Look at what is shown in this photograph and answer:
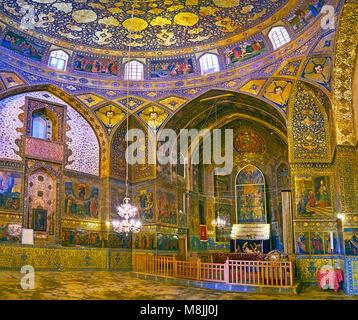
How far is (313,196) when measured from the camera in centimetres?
1633

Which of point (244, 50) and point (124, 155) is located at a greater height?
point (244, 50)

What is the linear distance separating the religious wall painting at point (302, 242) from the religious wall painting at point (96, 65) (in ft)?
36.0

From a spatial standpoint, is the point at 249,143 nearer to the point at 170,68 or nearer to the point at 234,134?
the point at 234,134

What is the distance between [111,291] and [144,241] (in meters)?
8.08

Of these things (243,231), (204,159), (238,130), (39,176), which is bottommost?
(243,231)

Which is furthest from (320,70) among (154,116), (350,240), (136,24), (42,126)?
(42,126)

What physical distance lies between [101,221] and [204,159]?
27.7 feet

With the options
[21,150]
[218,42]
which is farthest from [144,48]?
[21,150]

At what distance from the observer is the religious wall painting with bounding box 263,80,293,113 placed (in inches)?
674

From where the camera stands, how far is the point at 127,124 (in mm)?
19750

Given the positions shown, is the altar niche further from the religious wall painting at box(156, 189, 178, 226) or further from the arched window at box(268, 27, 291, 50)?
the arched window at box(268, 27, 291, 50)

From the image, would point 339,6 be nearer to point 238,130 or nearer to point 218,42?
point 218,42

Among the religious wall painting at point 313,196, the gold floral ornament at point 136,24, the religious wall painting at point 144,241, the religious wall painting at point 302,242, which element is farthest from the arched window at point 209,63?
the religious wall painting at point 302,242

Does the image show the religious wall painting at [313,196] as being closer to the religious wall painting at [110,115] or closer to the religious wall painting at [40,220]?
the religious wall painting at [110,115]
